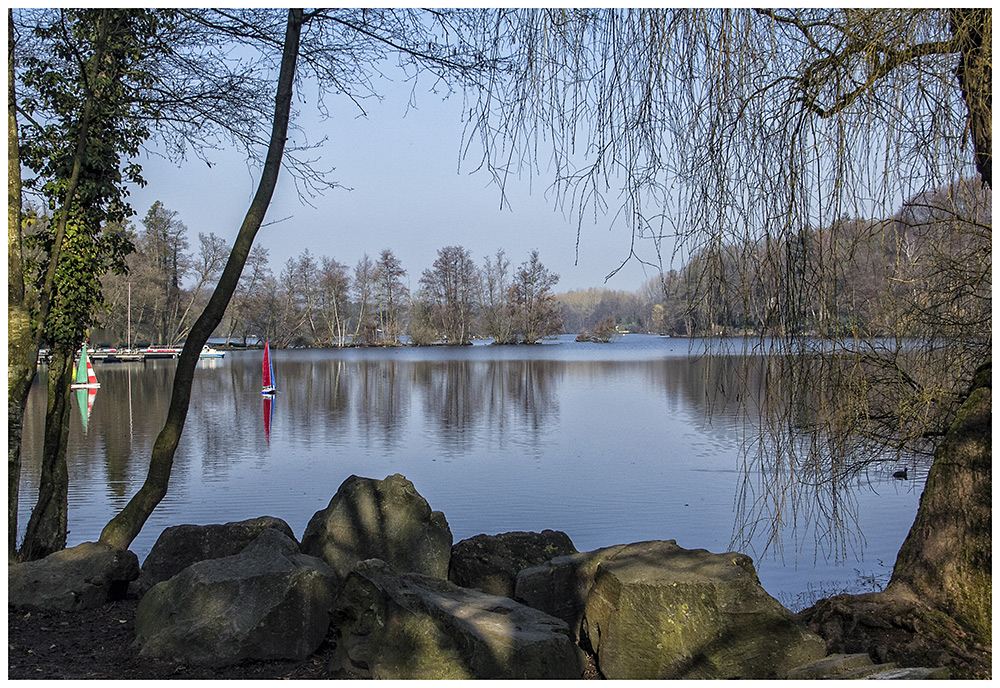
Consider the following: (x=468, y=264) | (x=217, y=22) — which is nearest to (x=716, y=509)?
(x=217, y=22)

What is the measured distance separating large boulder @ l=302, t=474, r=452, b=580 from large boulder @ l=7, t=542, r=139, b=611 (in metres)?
1.12

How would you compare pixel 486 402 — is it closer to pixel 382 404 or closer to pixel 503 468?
pixel 382 404

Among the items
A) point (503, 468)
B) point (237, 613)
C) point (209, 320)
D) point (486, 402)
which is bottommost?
point (503, 468)

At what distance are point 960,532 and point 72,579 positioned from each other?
467 centimetres

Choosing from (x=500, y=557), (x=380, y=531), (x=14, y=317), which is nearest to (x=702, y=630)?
(x=500, y=557)

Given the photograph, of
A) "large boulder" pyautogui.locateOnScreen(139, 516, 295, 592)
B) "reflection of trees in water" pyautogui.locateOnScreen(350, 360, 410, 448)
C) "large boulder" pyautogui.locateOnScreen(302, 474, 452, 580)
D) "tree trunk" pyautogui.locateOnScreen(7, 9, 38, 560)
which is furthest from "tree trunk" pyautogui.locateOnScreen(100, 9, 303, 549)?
"reflection of trees in water" pyautogui.locateOnScreen(350, 360, 410, 448)

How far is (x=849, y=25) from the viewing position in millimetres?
3062

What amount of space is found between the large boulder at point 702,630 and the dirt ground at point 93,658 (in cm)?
39

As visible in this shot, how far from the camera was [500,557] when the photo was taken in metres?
5.24

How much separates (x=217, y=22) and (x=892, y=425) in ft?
19.9

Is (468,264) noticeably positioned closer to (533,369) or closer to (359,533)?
(533,369)

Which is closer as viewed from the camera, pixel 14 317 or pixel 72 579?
pixel 72 579

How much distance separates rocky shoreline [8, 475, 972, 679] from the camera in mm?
3496

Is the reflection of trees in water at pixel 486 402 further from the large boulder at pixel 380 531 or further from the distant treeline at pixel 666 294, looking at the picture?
the large boulder at pixel 380 531
